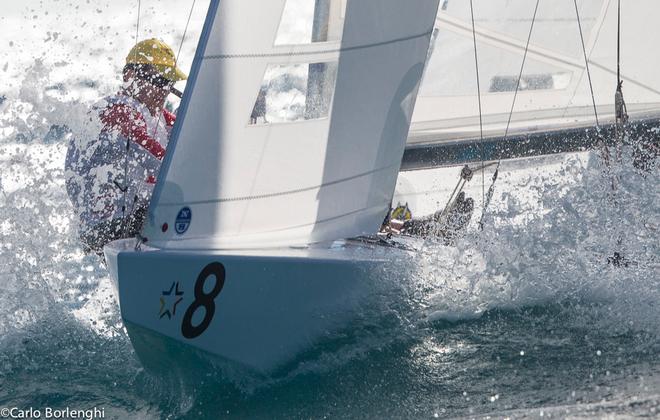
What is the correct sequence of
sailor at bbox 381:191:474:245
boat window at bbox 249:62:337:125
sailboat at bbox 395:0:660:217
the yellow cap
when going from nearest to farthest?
boat window at bbox 249:62:337:125 < the yellow cap < sailor at bbox 381:191:474:245 < sailboat at bbox 395:0:660:217

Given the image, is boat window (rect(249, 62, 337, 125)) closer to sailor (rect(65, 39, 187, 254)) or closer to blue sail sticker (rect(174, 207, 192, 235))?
blue sail sticker (rect(174, 207, 192, 235))

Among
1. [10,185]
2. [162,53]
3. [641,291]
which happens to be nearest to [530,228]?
[641,291]

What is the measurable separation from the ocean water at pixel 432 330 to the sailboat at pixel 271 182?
16cm

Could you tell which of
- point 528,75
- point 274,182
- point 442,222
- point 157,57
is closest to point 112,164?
point 157,57

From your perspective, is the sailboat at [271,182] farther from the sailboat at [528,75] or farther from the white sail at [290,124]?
the sailboat at [528,75]

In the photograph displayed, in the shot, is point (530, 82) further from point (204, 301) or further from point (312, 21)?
point (204, 301)

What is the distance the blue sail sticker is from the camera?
3455 mm

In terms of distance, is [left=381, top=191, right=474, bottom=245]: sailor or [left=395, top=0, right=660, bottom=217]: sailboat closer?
[left=381, top=191, right=474, bottom=245]: sailor

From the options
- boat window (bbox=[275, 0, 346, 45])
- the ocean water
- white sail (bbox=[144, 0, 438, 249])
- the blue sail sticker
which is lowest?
the ocean water

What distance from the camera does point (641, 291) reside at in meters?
4.08

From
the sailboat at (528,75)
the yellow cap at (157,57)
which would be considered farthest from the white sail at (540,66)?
the yellow cap at (157,57)

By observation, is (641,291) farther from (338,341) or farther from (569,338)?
(338,341)

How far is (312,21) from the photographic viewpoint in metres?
3.77

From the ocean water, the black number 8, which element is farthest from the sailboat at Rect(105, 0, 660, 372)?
the ocean water
